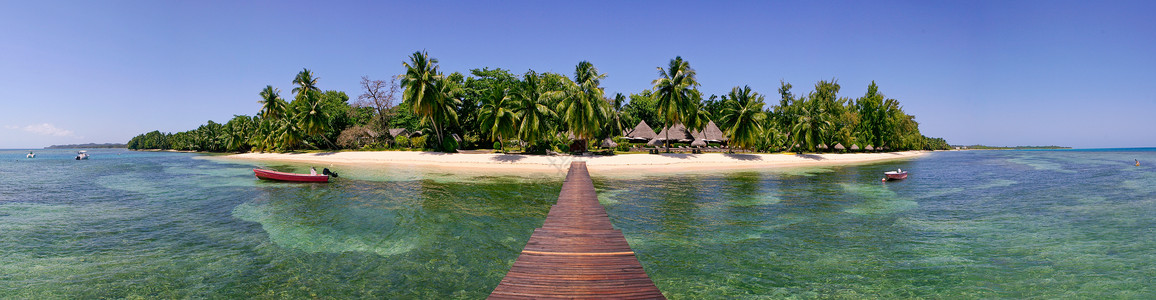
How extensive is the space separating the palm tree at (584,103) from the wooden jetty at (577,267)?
2833cm

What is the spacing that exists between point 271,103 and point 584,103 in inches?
2036

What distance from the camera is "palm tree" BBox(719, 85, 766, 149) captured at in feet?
149

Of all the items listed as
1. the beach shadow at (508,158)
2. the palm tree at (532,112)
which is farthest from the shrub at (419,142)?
the palm tree at (532,112)

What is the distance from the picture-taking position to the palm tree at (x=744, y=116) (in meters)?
45.3

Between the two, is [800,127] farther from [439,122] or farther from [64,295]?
[64,295]

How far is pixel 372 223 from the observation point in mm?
13617

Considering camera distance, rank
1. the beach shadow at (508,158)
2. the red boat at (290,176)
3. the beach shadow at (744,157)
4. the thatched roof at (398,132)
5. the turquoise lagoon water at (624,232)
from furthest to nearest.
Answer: the thatched roof at (398,132), the beach shadow at (744,157), the beach shadow at (508,158), the red boat at (290,176), the turquoise lagoon water at (624,232)

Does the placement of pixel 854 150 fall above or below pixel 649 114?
below

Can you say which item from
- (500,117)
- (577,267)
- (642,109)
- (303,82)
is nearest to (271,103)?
(303,82)

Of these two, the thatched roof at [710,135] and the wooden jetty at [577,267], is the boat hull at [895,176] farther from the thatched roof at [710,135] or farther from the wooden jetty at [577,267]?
the thatched roof at [710,135]

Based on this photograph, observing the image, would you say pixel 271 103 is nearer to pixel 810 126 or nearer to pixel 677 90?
pixel 677 90

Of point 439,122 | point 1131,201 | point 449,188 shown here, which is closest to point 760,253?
point 449,188

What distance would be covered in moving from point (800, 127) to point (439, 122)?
137 feet

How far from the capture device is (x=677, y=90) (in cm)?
4341
